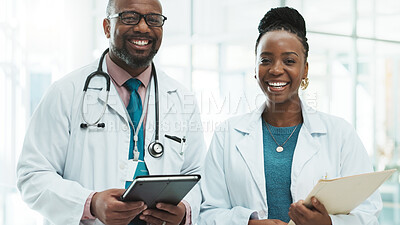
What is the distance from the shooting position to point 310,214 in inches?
52.7

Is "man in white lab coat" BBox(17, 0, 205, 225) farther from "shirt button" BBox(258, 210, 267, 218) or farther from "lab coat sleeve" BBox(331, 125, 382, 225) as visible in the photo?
"lab coat sleeve" BBox(331, 125, 382, 225)

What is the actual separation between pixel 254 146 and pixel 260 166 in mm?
86

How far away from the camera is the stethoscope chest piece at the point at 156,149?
1.63 meters

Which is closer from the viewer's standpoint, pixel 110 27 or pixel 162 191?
pixel 162 191

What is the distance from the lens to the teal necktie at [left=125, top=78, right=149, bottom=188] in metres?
1.62

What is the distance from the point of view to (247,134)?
5.43ft

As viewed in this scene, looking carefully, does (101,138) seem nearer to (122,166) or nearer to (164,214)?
(122,166)

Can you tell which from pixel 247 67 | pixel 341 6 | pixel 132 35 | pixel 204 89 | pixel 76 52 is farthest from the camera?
pixel 76 52

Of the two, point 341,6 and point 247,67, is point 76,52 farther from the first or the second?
point 341,6

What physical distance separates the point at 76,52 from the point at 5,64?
95 centimetres

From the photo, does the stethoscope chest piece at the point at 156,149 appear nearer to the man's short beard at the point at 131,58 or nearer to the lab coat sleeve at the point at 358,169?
the man's short beard at the point at 131,58

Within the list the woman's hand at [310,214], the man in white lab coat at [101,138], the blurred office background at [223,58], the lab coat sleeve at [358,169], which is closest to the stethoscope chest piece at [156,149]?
the man in white lab coat at [101,138]

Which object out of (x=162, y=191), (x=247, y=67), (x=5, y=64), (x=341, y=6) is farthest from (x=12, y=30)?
(x=162, y=191)

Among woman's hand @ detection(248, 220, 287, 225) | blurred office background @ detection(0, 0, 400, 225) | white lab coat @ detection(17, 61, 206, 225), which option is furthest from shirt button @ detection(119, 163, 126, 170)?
blurred office background @ detection(0, 0, 400, 225)
